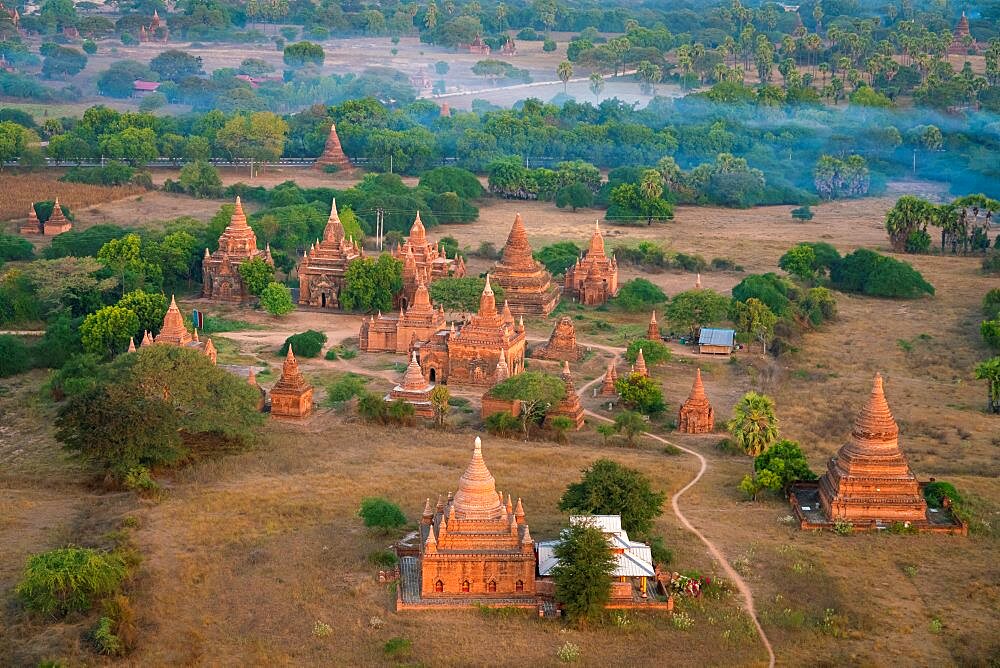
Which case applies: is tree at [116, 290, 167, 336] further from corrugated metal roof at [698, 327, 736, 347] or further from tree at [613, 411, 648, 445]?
corrugated metal roof at [698, 327, 736, 347]

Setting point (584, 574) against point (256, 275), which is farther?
point (256, 275)

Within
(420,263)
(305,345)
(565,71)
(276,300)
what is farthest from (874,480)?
(565,71)

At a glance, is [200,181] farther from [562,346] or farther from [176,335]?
[562,346]

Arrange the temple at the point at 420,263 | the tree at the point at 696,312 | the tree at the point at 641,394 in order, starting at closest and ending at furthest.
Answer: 1. the tree at the point at 641,394
2. the tree at the point at 696,312
3. the temple at the point at 420,263

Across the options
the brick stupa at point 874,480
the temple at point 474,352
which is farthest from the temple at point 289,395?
the brick stupa at point 874,480

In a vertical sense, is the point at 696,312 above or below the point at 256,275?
above

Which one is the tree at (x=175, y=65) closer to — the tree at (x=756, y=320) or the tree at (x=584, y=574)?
the tree at (x=756, y=320)
